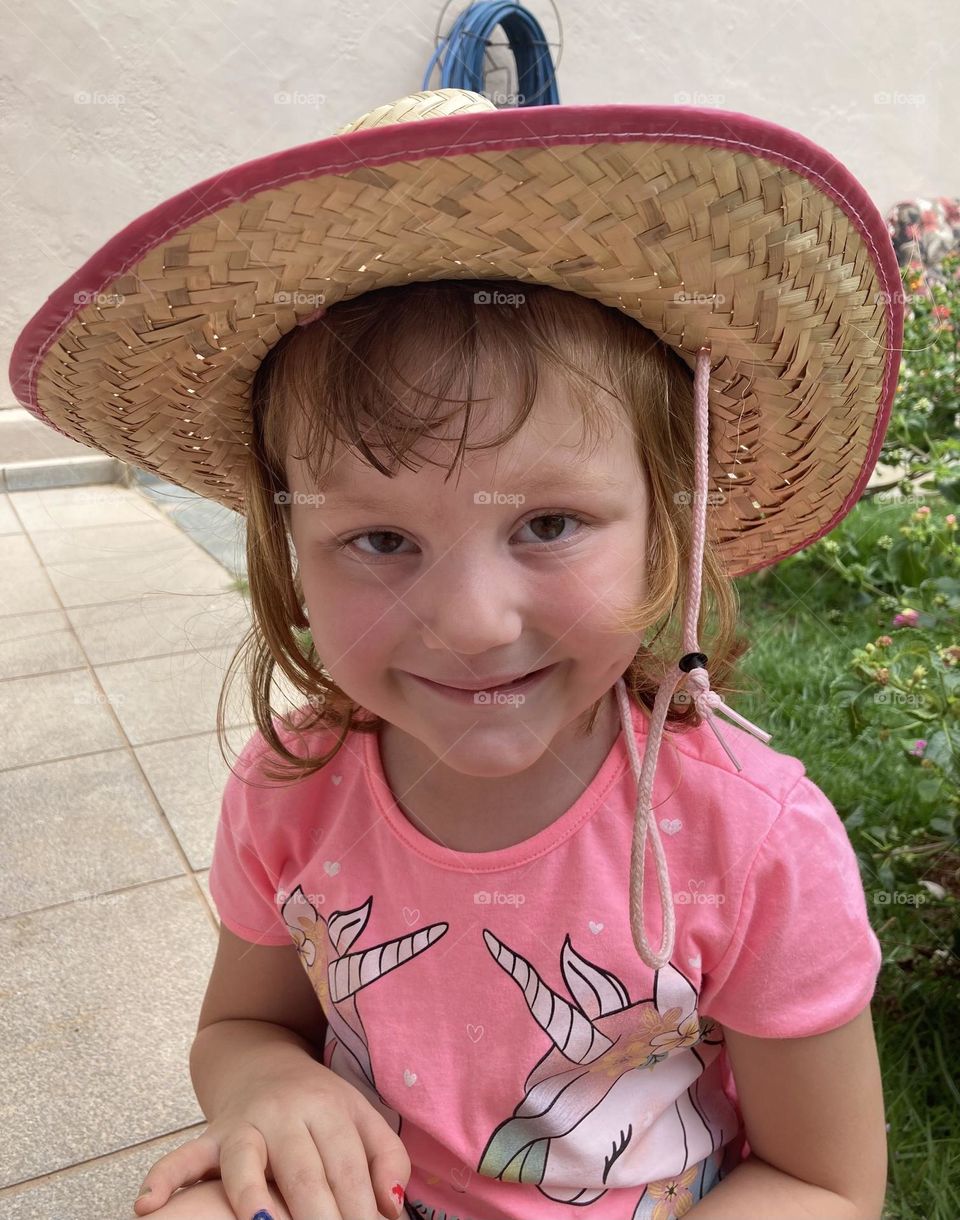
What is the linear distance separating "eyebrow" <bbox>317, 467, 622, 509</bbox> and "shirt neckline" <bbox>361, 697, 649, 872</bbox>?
0.28 meters

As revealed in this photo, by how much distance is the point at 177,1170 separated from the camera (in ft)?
3.26

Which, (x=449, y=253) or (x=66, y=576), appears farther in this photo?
(x=66, y=576)

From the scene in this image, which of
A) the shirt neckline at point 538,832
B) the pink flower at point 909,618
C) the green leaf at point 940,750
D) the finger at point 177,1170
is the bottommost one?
the finger at point 177,1170

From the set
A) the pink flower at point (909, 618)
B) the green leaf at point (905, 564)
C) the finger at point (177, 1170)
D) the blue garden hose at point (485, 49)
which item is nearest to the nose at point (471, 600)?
the finger at point (177, 1170)

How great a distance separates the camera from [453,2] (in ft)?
19.5

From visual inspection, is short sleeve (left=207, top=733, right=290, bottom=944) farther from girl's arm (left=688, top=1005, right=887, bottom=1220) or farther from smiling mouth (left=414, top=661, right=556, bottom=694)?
girl's arm (left=688, top=1005, right=887, bottom=1220)

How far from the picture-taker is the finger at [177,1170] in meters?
0.97

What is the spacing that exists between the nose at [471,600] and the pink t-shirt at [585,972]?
259mm

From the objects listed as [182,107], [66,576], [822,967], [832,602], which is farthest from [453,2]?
[822,967]

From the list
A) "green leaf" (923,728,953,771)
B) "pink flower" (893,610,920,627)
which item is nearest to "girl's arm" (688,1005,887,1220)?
"green leaf" (923,728,953,771)

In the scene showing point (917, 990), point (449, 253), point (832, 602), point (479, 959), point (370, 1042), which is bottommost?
point (832, 602)

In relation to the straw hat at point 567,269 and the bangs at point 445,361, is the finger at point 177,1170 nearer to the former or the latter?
the straw hat at point 567,269

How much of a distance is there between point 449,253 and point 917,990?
4.46 feet

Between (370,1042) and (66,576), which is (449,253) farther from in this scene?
(66,576)
